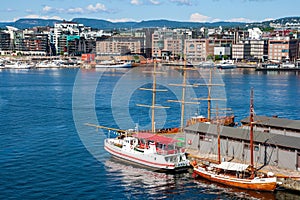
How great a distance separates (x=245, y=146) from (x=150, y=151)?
310 cm

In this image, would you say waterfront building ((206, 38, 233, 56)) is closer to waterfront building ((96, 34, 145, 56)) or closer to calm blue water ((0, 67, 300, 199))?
waterfront building ((96, 34, 145, 56))

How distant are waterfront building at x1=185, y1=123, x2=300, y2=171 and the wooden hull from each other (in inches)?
44.1

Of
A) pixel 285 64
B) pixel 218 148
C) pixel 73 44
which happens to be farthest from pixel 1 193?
pixel 73 44

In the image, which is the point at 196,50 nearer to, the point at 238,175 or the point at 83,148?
the point at 83,148

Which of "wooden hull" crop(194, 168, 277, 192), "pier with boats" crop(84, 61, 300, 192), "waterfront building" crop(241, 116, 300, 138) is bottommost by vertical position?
"wooden hull" crop(194, 168, 277, 192)

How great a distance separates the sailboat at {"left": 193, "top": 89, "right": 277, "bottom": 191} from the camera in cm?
1298

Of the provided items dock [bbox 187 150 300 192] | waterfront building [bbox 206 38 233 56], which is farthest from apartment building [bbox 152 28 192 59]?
dock [bbox 187 150 300 192]

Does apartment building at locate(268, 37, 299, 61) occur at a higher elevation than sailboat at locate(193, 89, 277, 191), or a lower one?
higher

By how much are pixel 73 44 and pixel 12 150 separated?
88.1 meters

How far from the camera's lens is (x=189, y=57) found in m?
84.8

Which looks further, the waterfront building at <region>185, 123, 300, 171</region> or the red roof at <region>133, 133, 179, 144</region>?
the red roof at <region>133, 133, 179, 144</region>

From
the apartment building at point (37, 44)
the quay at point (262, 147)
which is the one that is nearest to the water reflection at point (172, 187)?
the quay at point (262, 147)

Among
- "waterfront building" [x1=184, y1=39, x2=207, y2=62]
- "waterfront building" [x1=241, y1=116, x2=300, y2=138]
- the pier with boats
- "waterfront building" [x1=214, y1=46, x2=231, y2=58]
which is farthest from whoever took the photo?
"waterfront building" [x1=184, y1=39, x2=207, y2=62]

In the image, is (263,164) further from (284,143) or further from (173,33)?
(173,33)
